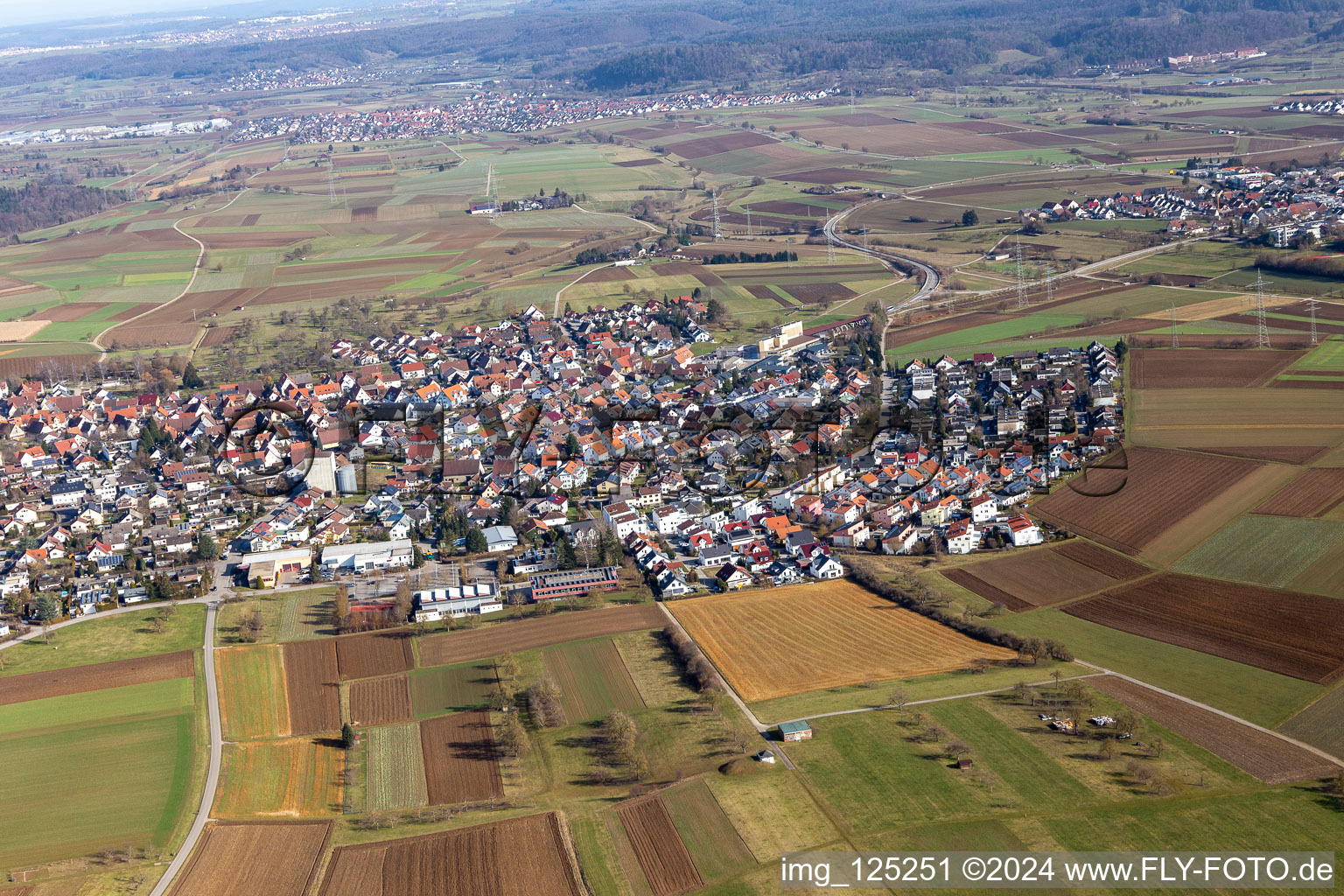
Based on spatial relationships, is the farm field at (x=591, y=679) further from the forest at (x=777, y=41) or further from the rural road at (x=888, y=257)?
the forest at (x=777, y=41)

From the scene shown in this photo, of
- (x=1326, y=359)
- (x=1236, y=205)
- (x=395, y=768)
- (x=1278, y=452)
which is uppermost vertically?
(x=1236, y=205)

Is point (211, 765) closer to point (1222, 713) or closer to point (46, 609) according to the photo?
point (46, 609)

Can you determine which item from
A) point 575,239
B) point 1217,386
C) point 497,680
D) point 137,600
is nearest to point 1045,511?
point 1217,386

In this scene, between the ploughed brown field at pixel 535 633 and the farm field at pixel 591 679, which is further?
the ploughed brown field at pixel 535 633

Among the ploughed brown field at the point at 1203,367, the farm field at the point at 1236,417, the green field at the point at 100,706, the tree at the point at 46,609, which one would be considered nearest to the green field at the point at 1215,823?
the green field at the point at 100,706

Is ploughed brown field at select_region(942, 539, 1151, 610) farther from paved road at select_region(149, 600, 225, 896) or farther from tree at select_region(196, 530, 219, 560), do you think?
tree at select_region(196, 530, 219, 560)

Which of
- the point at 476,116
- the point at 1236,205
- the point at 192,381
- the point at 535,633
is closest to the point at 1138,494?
the point at 535,633
